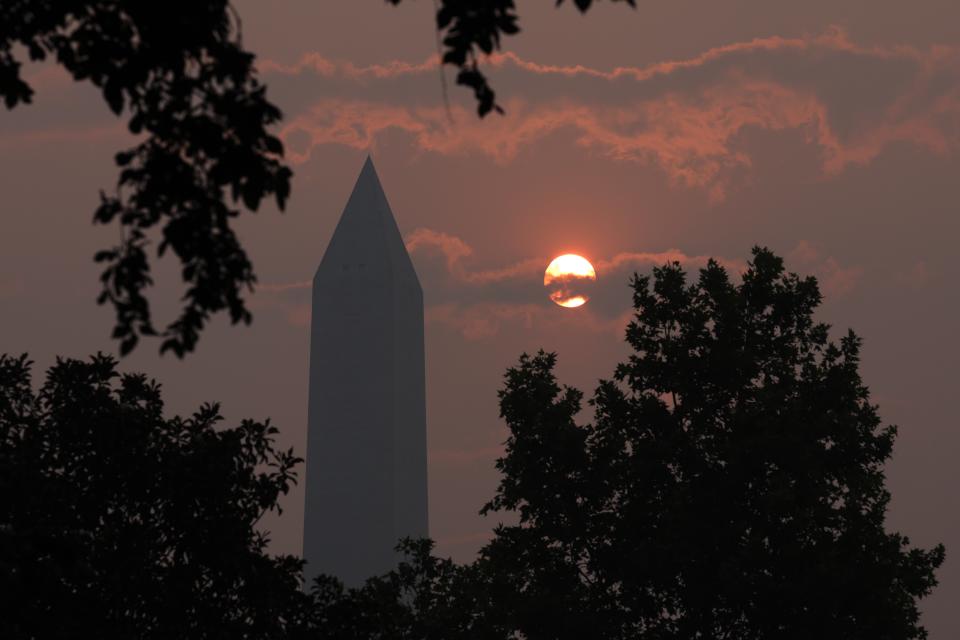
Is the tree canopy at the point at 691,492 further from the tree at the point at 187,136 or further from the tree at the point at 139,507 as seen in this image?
the tree at the point at 187,136

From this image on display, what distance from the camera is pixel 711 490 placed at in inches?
1348

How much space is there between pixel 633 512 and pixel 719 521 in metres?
2.05

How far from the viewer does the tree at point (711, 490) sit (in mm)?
33125

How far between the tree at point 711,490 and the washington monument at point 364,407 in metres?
44.6

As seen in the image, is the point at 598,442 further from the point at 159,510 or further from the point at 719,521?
the point at 159,510

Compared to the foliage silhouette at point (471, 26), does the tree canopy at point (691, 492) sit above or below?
→ above

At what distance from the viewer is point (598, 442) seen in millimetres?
36344

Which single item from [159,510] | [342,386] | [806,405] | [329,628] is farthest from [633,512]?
[342,386]

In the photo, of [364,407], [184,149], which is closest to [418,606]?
[184,149]

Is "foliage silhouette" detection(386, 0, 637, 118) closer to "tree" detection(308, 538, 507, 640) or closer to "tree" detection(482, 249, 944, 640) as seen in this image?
"tree" detection(308, 538, 507, 640)

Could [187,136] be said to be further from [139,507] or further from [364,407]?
[364,407]

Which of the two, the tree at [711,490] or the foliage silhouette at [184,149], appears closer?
the foliage silhouette at [184,149]

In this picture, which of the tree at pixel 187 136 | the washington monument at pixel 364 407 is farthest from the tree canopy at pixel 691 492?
the washington monument at pixel 364 407

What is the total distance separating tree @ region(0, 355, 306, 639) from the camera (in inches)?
931
